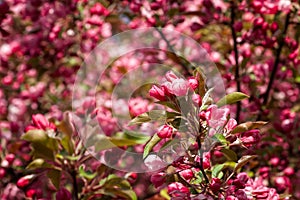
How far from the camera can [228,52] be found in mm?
3818

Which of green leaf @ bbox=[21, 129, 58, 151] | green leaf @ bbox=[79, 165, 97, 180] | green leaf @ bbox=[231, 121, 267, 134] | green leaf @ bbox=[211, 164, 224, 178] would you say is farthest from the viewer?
green leaf @ bbox=[79, 165, 97, 180]

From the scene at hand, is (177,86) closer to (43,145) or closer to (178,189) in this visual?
(178,189)

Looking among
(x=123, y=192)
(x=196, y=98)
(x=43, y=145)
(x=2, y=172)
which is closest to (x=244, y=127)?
(x=196, y=98)

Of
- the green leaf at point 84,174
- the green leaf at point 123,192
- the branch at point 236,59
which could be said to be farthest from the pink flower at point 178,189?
the branch at point 236,59

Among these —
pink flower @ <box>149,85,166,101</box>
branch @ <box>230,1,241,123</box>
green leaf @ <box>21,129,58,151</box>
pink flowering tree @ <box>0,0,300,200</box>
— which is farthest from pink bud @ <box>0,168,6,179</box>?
pink flower @ <box>149,85,166,101</box>

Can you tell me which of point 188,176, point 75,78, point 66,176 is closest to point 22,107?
point 75,78

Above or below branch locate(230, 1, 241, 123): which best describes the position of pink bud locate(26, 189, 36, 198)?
below

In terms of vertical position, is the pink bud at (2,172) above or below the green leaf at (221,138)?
below

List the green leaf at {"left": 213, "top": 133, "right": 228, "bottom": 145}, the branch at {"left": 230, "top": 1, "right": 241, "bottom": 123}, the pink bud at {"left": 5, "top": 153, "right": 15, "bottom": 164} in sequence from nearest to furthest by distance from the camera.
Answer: the green leaf at {"left": 213, "top": 133, "right": 228, "bottom": 145} → the pink bud at {"left": 5, "top": 153, "right": 15, "bottom": 164} → the branch at {"left": 230, "top": 1, "right": 241, "bottom": 123}

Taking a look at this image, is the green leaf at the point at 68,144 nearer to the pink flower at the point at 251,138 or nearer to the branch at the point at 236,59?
the pink flower at the point at 251,138

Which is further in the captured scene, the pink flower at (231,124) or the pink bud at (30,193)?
the pink bud at (30,193)

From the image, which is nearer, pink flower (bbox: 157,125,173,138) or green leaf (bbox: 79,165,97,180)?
pink flower (bbox: 157,125,173,138)

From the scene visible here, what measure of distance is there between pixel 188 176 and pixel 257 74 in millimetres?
1933

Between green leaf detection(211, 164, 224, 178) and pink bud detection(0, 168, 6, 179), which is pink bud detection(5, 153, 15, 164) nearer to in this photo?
pink bud detection(0, 168, 6, 179)
